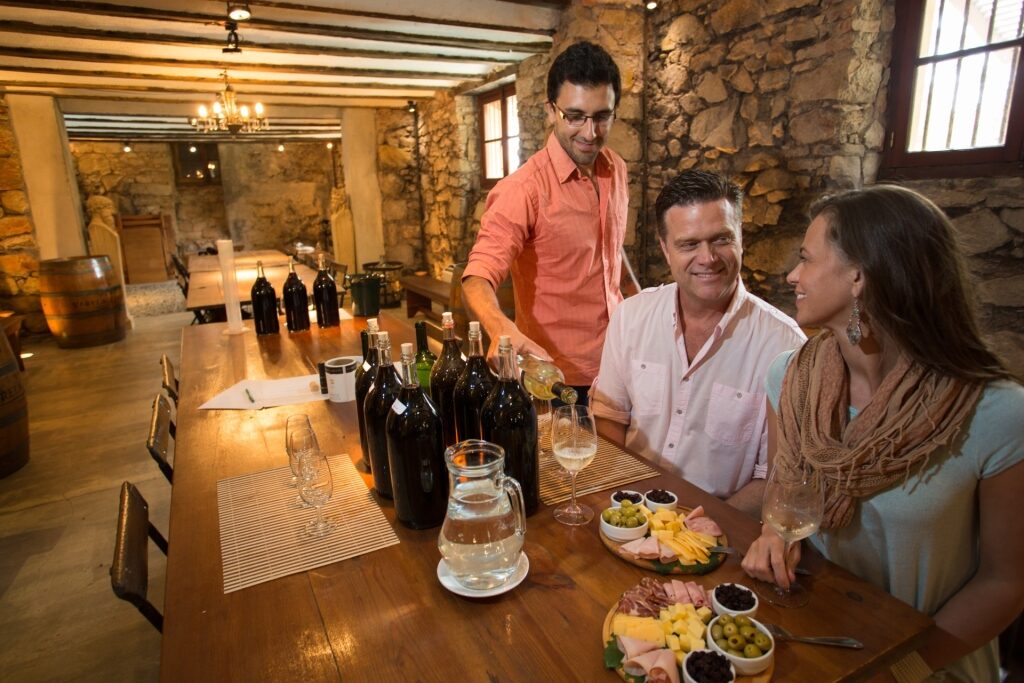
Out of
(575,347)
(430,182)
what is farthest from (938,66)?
(430,182)

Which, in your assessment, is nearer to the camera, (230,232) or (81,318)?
(81,318)

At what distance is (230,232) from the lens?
12977 mm

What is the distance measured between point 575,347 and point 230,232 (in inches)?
507

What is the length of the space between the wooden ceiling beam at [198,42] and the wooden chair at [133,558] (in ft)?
13.2

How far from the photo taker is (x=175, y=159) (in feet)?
40.7

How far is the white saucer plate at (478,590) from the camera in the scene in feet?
3.12

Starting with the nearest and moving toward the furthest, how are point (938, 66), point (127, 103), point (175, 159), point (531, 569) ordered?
point (531, 569), point (938, 66), point (127, 103), point (175, 159)

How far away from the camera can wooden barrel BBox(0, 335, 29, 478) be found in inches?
128

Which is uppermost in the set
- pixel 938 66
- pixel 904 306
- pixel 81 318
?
pixel 938 66

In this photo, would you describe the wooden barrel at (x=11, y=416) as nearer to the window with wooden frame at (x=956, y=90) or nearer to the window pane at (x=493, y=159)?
the window pane at (x=493, y=159)

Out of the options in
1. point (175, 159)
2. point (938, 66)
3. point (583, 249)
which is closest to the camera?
point (583, 249)

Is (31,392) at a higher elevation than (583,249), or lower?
lower

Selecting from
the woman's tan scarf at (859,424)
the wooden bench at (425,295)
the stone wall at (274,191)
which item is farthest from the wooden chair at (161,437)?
the stone wall at (274,191)

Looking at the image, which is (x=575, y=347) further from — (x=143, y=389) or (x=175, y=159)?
(x=175, y=159)
